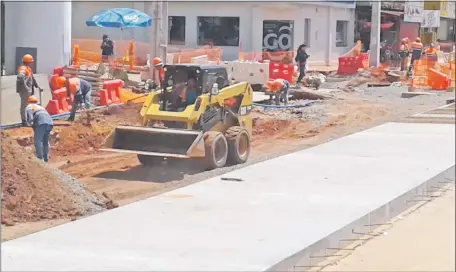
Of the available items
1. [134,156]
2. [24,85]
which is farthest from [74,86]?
[134,156]

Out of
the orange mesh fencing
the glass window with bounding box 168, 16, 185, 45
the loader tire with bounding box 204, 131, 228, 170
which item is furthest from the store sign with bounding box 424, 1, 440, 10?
the loader tire with bounding box 204, 131, 228, 170

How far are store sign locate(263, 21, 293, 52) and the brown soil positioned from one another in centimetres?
3630

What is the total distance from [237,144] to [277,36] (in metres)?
33.0

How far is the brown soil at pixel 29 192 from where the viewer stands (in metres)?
10.7

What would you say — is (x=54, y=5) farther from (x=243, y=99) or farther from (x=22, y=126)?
(x=243, y=99)

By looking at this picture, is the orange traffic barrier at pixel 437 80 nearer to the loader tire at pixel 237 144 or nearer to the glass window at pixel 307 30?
the loader tire at pixel 237 144

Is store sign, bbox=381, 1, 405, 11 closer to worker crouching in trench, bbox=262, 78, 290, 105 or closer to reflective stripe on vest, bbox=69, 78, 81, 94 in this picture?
worker crouching in trench, bbox=262, 78, 290, 105

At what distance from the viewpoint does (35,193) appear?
36.2 feet

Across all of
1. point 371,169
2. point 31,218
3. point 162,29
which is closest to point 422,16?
point 162,29

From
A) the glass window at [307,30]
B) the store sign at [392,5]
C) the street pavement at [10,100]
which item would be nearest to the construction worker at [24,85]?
the street pavement at [10,100]

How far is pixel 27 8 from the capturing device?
27.4m

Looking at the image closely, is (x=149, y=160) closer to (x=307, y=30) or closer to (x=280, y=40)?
(x=280, y=40)

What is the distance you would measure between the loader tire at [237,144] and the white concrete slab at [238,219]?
1053 millimetres

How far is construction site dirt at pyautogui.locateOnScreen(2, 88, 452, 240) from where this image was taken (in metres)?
11.2
